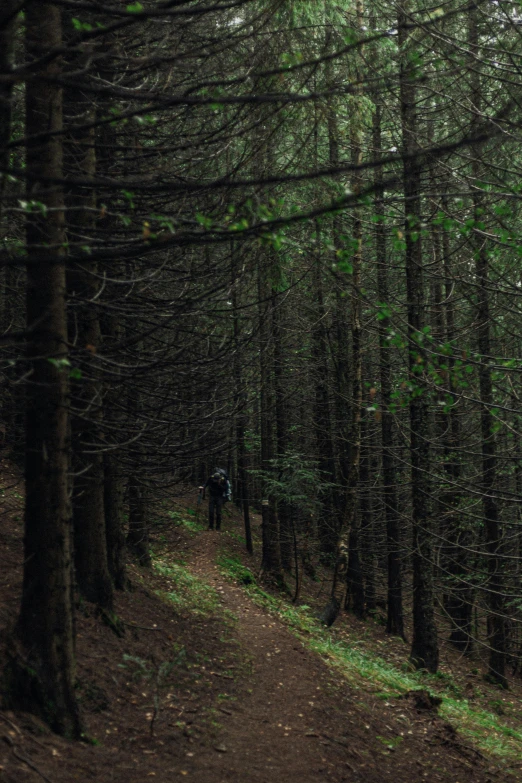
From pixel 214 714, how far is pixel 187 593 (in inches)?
219

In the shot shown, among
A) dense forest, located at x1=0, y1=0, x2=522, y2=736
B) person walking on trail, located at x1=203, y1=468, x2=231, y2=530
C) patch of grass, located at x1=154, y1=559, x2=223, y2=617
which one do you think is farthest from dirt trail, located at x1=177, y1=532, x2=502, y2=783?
person walking on trail, located at x1=203, y1=468, x2=231, y2=530

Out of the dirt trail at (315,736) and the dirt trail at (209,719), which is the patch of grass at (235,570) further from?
the dirt trail at (315,736)

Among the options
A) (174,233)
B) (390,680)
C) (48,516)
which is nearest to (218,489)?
(390,680)

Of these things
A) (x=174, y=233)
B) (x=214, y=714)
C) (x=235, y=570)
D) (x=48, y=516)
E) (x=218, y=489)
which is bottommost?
(x=235, y=570)

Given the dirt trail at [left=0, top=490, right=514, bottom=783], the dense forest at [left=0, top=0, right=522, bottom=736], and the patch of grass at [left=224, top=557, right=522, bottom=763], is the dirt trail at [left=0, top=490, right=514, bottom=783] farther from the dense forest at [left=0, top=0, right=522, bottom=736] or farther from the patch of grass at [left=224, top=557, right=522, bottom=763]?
the patch of grass at [left=224, top=557, right=522, bottom=763]

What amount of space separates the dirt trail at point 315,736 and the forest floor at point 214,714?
0.07 ft

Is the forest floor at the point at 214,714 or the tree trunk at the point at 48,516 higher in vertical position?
the tree trunk at the point at 48,516

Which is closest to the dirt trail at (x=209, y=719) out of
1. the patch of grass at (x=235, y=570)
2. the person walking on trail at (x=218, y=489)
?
the patch of grass at (x=235, y=570)

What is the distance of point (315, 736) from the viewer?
713 centimetres

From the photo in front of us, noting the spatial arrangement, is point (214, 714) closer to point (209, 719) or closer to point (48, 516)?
point (209, 719)

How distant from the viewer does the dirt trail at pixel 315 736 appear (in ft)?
20.3

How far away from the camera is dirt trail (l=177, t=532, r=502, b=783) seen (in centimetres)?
619

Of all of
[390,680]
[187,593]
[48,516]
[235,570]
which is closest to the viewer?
[48,516]

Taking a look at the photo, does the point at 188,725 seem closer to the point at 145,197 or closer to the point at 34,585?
the point at 34,585
